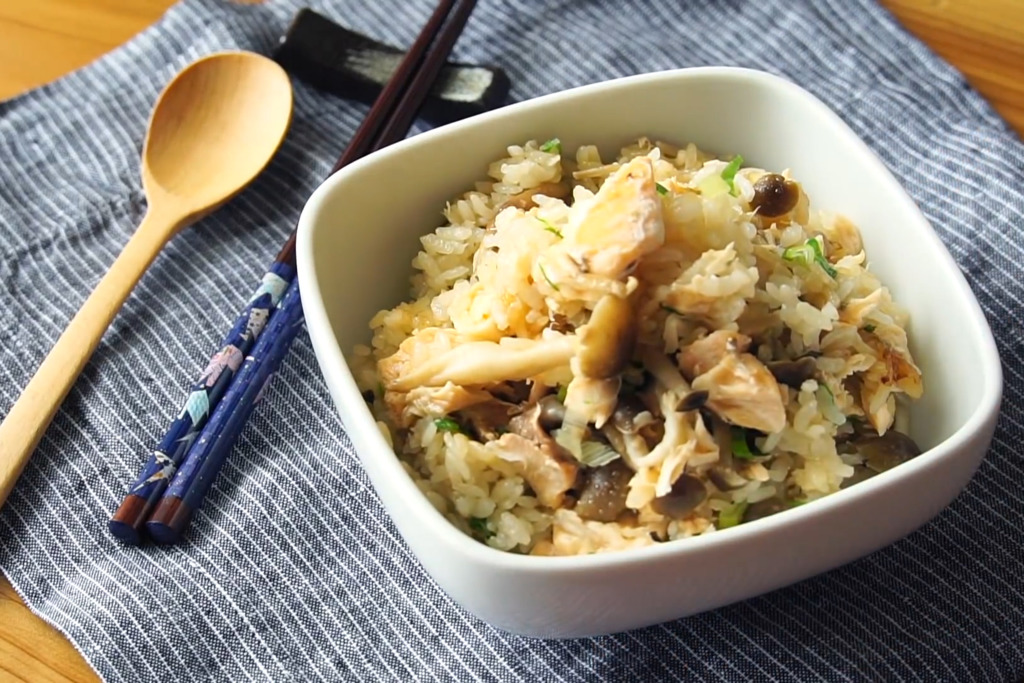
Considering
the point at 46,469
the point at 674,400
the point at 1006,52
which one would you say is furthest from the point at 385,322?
the point at 1006,52

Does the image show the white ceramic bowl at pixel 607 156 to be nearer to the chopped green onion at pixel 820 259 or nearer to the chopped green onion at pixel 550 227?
the chopped green onion at pixel 820 259

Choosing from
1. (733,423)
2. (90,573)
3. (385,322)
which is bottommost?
(90,573)

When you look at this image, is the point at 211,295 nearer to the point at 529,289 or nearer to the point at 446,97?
the point at 446,97

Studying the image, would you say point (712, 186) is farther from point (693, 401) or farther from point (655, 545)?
point (655, 545)

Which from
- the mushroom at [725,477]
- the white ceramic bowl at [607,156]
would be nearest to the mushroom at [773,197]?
the white ceramic bowl at [607,156]

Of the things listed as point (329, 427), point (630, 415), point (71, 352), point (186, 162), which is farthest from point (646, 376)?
point (186, 162)

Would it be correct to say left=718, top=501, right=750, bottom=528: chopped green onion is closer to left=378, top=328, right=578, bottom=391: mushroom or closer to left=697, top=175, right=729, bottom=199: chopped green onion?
left=378, top=328, right=578, bottom=391: mushroom
